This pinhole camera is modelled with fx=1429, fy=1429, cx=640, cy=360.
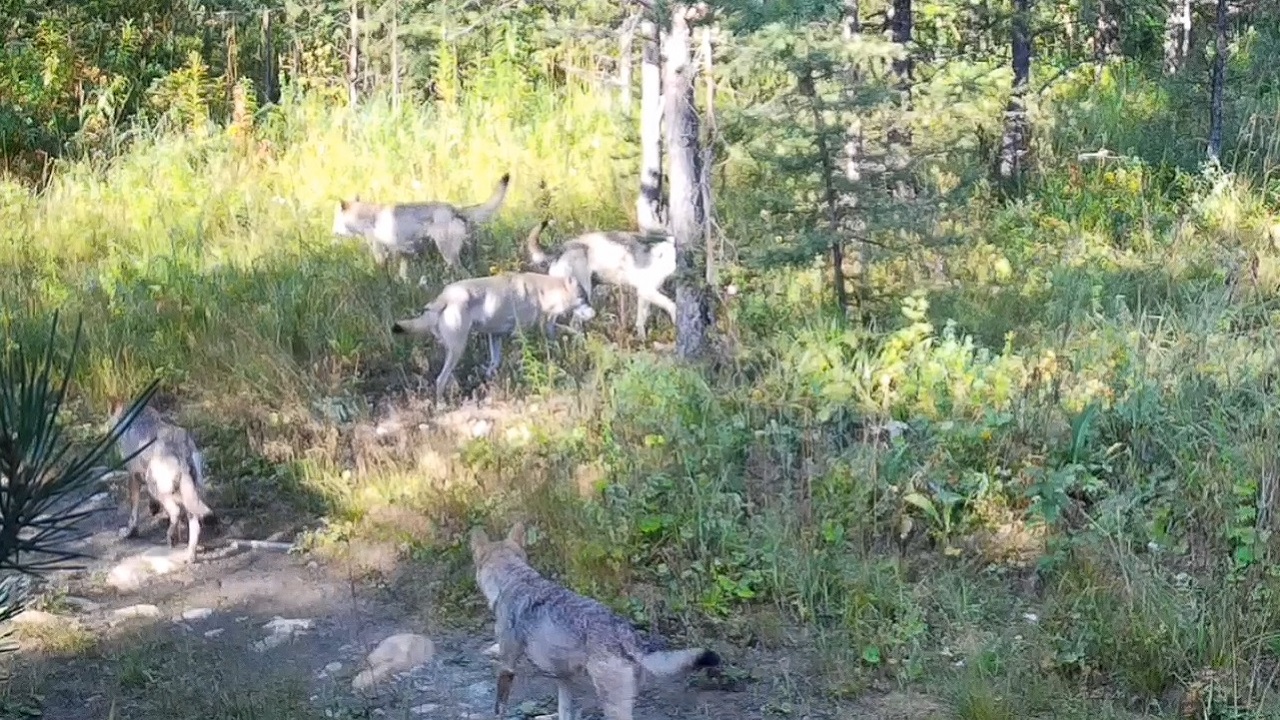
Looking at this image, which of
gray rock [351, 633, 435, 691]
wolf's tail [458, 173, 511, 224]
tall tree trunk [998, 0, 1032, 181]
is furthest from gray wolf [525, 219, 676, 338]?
gray rock [351, 633, 435, 691]

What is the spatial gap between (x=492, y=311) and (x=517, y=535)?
3.77 meters

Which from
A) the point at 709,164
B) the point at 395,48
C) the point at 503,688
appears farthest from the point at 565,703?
the point at 395,48

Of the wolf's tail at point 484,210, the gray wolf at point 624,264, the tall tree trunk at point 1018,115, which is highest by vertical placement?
the tall tree trunk at point 1018,115

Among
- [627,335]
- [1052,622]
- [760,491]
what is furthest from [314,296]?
[1052,622]

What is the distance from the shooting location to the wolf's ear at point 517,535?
6609 mm

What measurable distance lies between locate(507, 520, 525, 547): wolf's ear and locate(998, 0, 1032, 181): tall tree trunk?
7.55m

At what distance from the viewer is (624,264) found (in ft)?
35.9

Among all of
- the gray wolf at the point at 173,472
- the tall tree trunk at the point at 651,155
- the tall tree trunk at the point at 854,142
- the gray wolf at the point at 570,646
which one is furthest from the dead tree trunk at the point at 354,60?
the gray wolf at the point at 570,646

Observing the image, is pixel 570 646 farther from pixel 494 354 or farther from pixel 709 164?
pixel 494 354

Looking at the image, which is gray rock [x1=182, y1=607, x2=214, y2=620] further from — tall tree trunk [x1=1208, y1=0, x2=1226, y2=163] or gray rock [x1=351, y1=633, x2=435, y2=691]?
tall tree trunk [x1=1208, y1=0, x2=1226, y2=163]

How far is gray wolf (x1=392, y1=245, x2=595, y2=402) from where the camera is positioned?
10.1 metres

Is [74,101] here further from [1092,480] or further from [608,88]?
[1092,480]

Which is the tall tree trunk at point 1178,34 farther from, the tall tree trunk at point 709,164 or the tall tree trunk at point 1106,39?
the tall tree trunk at point 709,164

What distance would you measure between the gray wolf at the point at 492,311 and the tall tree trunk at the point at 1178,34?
943 cm
